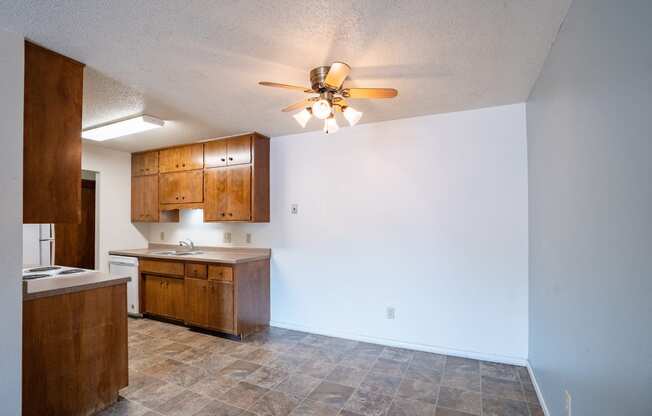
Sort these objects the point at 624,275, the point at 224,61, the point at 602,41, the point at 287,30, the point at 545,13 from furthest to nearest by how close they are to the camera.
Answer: the point at 224,61 < the point at 287,30 < the point at 545,13 < the point at 602,41 < the point at 624,275

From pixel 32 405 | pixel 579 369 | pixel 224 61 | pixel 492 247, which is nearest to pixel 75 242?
pixel 32 405

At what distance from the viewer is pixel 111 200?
4.33 metres

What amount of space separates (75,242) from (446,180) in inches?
216

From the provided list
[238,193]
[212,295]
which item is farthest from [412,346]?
[238,193]

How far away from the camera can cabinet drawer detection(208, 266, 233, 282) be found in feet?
10.6

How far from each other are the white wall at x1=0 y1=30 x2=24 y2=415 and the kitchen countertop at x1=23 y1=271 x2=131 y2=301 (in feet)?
0.44

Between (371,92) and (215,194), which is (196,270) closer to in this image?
(215,194)

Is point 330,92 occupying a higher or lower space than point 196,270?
higher

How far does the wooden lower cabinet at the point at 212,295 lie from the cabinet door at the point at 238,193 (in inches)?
24.1

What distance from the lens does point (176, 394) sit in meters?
2.22

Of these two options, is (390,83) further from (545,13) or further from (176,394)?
(176,394)

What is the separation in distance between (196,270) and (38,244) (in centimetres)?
232

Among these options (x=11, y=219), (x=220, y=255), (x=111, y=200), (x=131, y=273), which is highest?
(x=111, y=200)

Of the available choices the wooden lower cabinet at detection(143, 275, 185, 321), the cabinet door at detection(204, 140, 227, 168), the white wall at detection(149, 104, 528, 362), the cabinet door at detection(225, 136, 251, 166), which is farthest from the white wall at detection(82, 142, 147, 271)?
the white wall at detection(149, 104, 528, 362)
